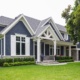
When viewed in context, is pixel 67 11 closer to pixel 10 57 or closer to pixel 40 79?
pixel 10 57

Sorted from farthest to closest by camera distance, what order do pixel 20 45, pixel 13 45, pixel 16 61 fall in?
pixel 20 45, pixel 13 45, pixel 16 61

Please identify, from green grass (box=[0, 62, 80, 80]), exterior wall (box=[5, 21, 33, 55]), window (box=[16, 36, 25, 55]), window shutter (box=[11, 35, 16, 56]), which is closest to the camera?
green grass (box=[0, 62, 80, 80])

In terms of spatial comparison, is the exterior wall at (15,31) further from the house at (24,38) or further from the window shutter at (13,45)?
the window shutter at (13,45)

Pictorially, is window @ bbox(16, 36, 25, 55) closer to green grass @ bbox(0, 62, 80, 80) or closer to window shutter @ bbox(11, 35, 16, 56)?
window shutter @ bbox(11, 35, 16, 56)

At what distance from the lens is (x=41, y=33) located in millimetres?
28750

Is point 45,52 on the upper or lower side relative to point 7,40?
lower

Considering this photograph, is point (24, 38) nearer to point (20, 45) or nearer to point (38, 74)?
point (20, 45)

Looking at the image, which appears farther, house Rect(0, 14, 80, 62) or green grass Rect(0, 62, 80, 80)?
house Rect(0, 14, 80, 62)

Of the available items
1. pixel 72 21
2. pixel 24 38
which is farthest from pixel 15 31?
pixel 72 21

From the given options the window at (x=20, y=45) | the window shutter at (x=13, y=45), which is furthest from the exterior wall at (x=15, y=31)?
the window at (x=20, y=45)

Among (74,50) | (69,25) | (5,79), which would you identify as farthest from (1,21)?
(74,50)

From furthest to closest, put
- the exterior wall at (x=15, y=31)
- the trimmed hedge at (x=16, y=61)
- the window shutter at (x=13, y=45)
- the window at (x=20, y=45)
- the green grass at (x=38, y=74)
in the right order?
the window at (x=20, y=45) < the window shutter at (x=13, y=45) < the exterior wall at (x=15, y=31) < the trimmed hedge at (x=16, y=61) < the green grass at (x=38, y=74)

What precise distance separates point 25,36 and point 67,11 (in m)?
7.34

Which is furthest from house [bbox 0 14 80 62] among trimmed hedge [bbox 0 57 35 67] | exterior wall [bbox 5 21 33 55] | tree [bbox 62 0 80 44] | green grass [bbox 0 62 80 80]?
green grass [bbox 0 62 80 80]
